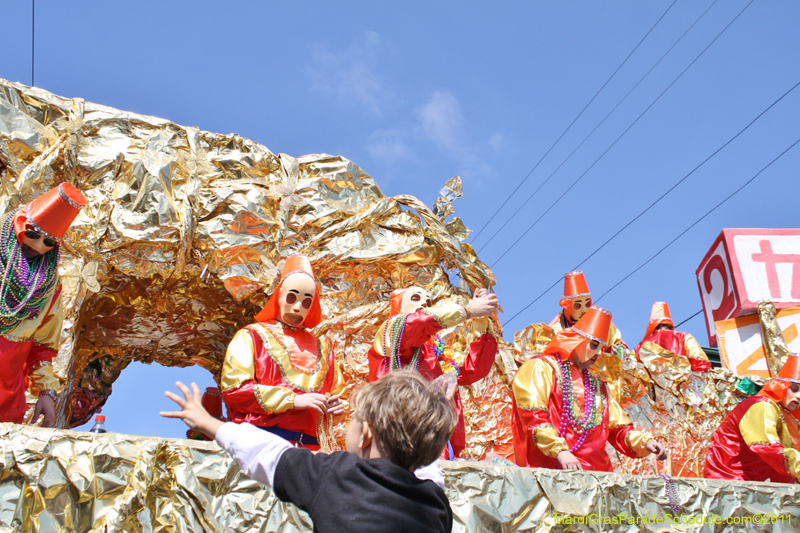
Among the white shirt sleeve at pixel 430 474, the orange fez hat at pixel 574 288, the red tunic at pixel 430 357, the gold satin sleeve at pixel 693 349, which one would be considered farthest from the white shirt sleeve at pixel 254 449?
the gold satin sleeve at pixel 693 349

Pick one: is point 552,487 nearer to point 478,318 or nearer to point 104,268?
point 478,318

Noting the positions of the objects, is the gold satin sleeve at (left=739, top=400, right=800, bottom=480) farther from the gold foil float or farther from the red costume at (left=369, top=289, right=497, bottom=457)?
the red costume at (left=369, top=289, right=497, bottom=457)

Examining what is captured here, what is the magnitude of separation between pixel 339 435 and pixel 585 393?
5.68 feet

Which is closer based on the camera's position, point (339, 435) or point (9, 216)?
point (9, 216)

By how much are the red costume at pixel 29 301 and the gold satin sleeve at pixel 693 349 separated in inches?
176

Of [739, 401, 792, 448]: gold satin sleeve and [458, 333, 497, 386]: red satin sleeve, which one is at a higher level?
[458, 333, 497, 386]: red satin sleeve

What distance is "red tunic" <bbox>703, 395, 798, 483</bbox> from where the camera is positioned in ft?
10.9

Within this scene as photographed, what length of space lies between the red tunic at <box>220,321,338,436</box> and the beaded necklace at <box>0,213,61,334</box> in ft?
2.75

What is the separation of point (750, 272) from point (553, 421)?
4462 mm

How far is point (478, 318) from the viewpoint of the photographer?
3252mm

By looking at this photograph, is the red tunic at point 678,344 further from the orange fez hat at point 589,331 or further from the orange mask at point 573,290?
the orange fez hat at point 589,331

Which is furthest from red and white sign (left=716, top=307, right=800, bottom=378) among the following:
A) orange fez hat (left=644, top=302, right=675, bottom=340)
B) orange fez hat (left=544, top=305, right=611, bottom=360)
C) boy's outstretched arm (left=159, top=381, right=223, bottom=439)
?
boy's outstretched arm (left=159, top=381, right=223, bottom=439)

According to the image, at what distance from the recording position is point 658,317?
5.69m

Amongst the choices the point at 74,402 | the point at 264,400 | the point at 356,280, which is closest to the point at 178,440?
the point at 264,400
